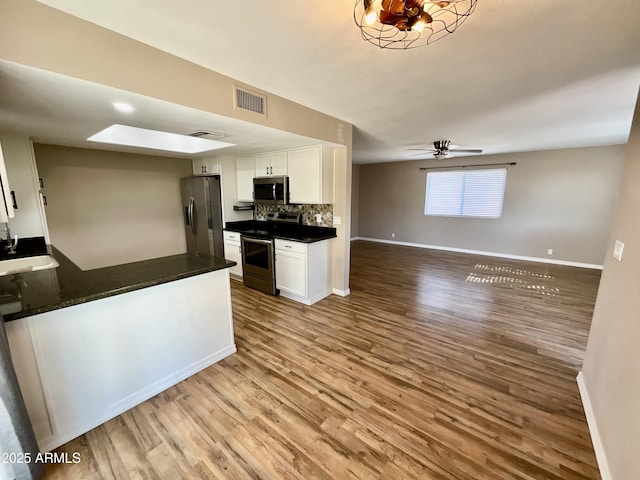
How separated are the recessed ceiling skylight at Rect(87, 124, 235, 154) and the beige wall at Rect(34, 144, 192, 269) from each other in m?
0.89

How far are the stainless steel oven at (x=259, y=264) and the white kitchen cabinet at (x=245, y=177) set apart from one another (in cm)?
86

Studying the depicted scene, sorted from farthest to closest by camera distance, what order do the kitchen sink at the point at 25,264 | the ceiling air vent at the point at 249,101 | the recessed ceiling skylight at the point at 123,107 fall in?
the kitchen sink at the point at 25,264 → the ceiling air vent at the point at 249,101 → the recessed ceiling skylight at the point at 123,107

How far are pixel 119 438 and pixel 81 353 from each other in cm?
58

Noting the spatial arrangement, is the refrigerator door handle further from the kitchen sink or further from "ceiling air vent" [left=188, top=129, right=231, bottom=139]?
the kitchen sink

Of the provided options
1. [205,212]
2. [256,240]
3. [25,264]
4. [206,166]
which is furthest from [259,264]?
[25,264]

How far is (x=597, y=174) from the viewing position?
16.5 feet

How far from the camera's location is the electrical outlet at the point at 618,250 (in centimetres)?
166

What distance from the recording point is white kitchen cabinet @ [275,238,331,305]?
346cm

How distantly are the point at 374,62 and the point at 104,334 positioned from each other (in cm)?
257

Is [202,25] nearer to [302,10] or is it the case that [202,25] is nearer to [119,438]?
[302,10]

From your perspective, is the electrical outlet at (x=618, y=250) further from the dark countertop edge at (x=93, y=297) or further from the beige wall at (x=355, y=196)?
the beige wall at (x=355, y=196)

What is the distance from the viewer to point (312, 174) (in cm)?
357

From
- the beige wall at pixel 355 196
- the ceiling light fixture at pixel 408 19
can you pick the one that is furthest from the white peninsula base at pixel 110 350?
the beige wall at pixel 355 196

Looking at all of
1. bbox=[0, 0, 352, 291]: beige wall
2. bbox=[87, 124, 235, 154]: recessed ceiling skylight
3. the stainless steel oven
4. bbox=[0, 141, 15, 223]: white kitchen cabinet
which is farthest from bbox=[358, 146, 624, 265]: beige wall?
bbox=[0, 141, 15, 223]: white kitchen cabinet
